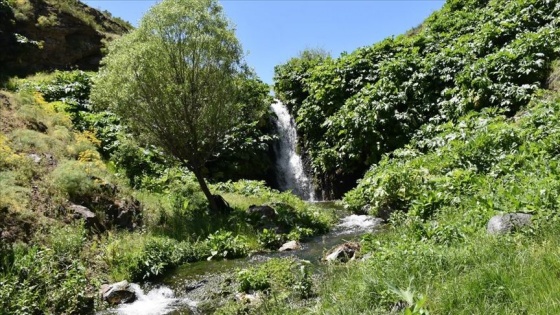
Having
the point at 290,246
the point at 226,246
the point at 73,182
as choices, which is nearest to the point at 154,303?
the point at 226,246

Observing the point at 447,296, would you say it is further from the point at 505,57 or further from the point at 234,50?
the point at 505,57

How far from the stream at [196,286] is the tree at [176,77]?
3.69 metres

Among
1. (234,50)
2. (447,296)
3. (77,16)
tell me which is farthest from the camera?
(77,16)

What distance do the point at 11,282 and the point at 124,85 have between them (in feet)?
20.0

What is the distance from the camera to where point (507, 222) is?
5.32 meters

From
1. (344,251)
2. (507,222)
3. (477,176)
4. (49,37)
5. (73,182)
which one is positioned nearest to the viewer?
(507,222)

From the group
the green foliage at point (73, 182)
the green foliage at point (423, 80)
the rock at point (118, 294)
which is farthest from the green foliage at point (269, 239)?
the green foliage at point (423, 80)

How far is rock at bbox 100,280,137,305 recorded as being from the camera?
7582 mm

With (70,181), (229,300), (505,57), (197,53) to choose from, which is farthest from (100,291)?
(505,57)

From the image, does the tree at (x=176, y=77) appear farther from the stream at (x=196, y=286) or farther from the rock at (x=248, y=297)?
the rock at (x=248, y=297)

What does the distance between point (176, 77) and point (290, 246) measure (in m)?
5.66

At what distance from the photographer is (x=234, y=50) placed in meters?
12.7

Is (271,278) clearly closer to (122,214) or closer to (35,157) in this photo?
(122,214)

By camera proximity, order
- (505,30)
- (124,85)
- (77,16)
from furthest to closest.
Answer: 1. (77,16)
2. (505,30)
3. (124,85)
